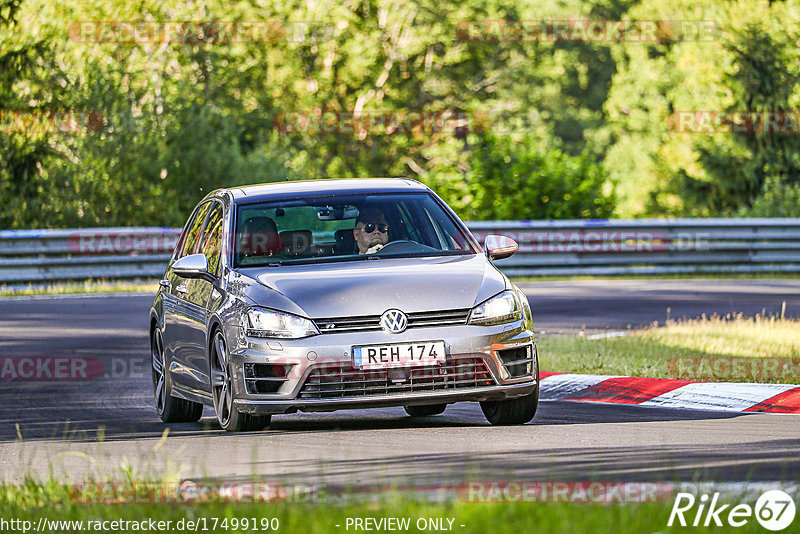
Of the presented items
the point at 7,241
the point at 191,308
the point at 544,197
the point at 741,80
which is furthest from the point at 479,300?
the point at 741,80

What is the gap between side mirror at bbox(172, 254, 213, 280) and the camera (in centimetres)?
1018

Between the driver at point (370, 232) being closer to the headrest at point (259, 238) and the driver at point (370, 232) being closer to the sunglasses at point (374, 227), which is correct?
the sunglasses at point (374, 227)

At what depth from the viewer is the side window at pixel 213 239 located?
1044 centimetres

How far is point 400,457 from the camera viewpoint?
8.20 metres

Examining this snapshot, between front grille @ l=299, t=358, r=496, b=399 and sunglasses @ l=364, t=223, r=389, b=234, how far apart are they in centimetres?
147

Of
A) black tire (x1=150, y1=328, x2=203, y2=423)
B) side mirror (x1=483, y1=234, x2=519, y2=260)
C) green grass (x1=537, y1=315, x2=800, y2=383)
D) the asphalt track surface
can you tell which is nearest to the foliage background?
green grass (x1=537, y1=315, x2=800, y2=383)

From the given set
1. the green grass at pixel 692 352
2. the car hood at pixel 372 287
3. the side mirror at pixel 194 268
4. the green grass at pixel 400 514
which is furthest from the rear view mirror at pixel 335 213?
the green grass at pixel 400 514

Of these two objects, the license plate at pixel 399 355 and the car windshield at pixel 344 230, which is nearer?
the license plate at pixel 399 355

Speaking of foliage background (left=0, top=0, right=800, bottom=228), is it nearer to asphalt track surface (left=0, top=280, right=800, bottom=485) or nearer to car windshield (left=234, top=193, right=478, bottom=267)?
asphalt track surface (left=0, top=280, right=800, bottom=485)

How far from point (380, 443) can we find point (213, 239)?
98.7 inches

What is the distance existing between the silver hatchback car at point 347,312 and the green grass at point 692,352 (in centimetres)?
270

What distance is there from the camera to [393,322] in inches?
360

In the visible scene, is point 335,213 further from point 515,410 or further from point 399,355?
point 515,410

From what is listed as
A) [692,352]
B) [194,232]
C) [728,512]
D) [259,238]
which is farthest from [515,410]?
[692,352]
